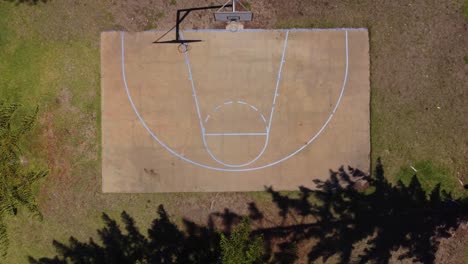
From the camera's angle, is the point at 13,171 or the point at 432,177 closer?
the point at 13,171

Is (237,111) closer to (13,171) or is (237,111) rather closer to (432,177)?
(432,177)

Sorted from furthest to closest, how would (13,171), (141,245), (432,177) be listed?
(141,245), (432,177), (13,171)

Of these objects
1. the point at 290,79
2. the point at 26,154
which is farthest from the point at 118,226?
the point at 290,79

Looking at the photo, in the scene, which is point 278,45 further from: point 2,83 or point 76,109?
point 2,83

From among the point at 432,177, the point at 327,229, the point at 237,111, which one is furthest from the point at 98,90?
the point at 432,177

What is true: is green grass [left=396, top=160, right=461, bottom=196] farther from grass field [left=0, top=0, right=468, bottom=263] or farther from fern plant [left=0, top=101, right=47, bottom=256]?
fern plant [left=0, top=101, right=47, bottom=256]

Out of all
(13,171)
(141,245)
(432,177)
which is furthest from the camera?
(141,245)
